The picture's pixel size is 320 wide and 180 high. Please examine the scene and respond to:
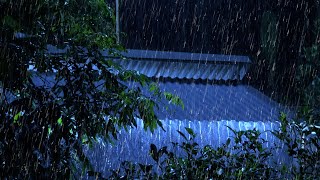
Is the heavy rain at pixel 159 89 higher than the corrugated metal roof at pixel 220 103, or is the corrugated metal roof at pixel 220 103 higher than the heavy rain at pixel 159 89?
the heavy rain at pixel 159 89

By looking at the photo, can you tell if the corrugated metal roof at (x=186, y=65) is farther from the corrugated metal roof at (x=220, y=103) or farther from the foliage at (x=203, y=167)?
the foliage at (x=203, y=167)

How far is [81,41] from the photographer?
3.53 metres

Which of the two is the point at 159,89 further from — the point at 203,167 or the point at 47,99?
the point at 47,99

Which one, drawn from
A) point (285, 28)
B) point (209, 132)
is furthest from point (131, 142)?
point (285, 28)

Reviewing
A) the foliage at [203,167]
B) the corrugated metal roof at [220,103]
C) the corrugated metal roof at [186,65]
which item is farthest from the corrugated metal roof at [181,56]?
the foliage at [203,167]

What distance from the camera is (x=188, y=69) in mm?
8969

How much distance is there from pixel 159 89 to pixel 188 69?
5156 mm

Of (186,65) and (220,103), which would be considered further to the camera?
(186,65)

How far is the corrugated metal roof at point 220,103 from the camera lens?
7465 mm

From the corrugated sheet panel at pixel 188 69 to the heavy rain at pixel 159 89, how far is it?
19 millimetres

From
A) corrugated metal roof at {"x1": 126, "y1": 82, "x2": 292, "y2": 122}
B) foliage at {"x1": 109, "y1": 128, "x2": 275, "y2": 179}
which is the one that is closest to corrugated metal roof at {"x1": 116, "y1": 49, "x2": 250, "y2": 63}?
corrugated metal roof at {"x1": 126, "y1": 82, "x2": 292, "y2": 122}

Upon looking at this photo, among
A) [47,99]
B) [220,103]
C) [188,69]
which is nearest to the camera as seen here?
[47,99]

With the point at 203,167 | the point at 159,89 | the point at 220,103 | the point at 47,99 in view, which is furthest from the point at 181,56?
the point at 47,99

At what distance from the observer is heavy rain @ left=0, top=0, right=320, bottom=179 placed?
3.09 m
